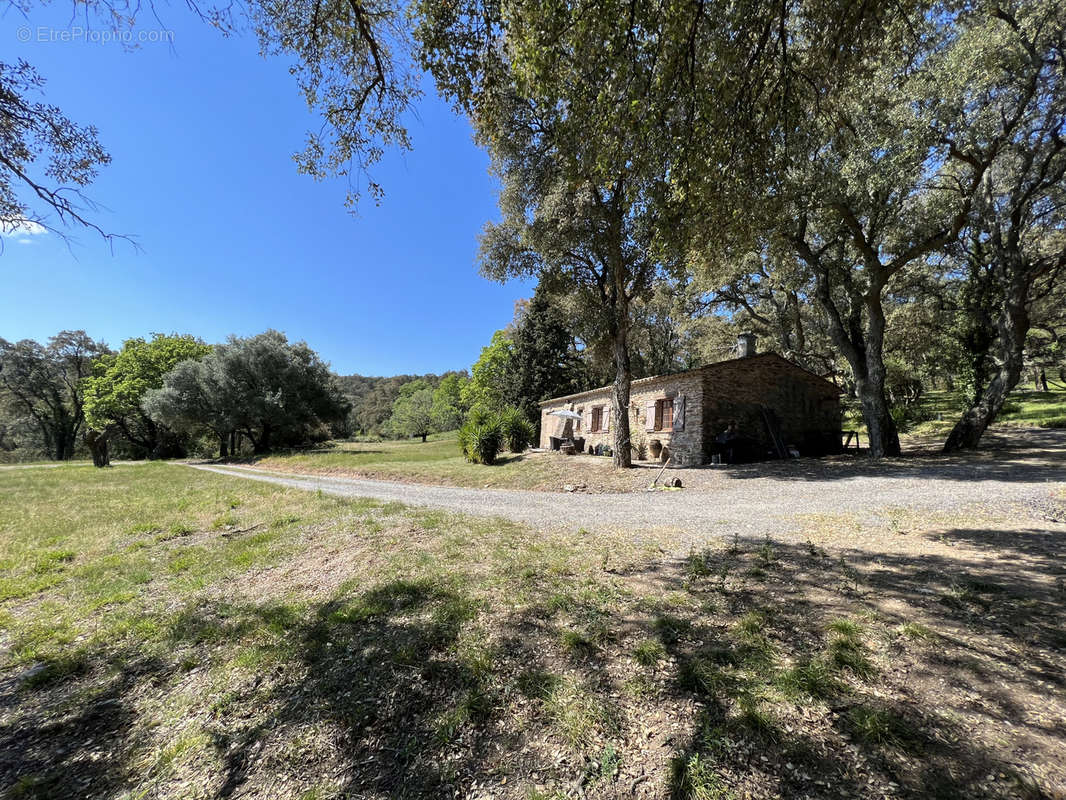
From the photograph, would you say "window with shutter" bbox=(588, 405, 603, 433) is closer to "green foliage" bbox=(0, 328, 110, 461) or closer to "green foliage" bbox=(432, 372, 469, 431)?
"green foliage" bbox=(432, 372, 469, 431)

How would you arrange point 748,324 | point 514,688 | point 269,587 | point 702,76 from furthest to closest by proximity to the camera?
point 748,324
point 702,76
point 269,587
point 514,688

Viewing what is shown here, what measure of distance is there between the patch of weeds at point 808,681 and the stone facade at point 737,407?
12.2m

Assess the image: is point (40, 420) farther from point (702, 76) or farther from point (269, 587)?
point (702, 76)

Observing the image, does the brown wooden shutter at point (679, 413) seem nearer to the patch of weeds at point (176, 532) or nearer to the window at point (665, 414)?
the window at point (665, 414)

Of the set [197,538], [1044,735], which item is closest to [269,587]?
[197,538]

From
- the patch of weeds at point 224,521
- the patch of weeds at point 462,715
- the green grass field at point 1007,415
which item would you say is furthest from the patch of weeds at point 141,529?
the green grass field at point 1007,415

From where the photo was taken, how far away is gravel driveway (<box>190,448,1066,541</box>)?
6.11 m

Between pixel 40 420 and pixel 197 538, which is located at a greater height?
pixel 40 420

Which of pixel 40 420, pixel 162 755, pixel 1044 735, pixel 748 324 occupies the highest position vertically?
pixel 748 324

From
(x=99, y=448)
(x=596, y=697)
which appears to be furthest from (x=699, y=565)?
(x=99, y=448)

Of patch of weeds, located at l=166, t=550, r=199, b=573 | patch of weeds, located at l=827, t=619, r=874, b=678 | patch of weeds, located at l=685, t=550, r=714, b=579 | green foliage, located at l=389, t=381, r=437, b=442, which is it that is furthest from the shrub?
green foliage, located at l=389, t=381, r=437, b=442

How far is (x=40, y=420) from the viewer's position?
126 feet

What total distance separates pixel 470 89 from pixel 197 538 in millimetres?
7626

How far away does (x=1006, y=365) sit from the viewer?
485 inches
